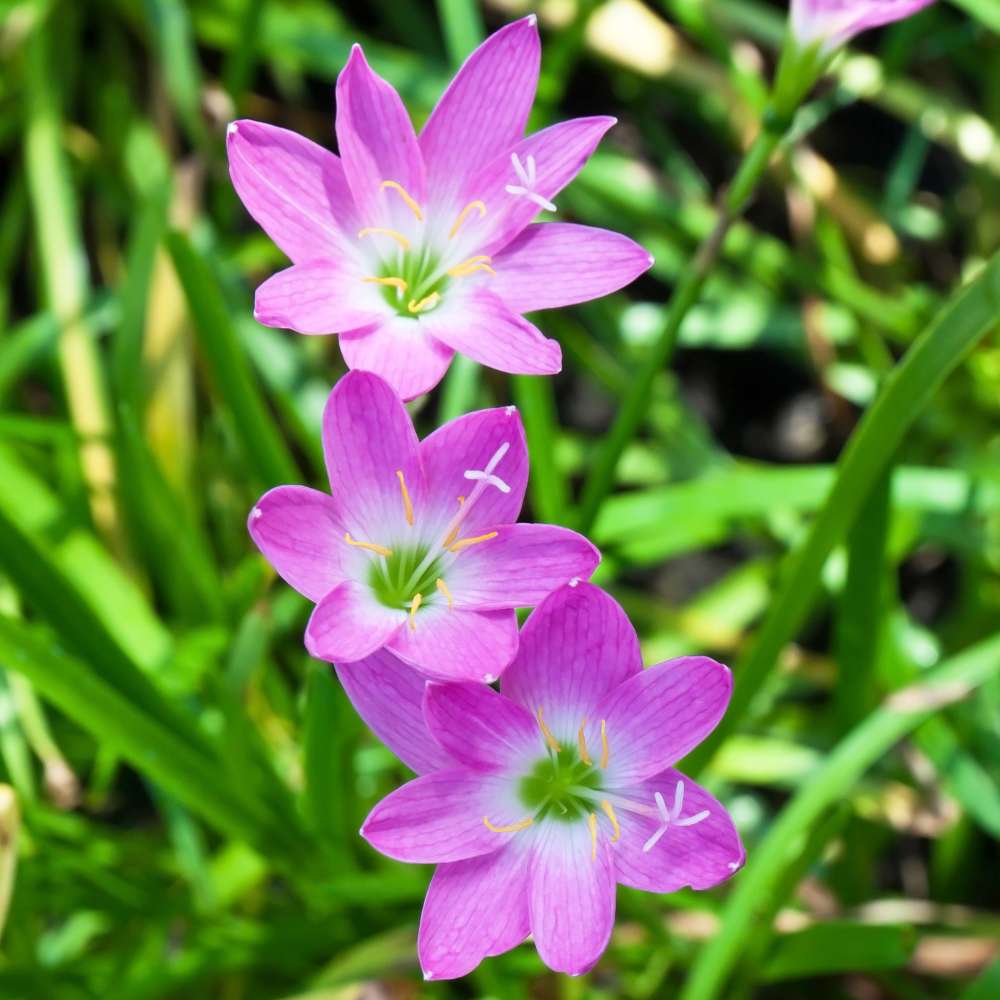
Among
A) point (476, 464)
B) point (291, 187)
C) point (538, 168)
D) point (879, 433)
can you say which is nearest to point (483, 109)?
point (538, 168)

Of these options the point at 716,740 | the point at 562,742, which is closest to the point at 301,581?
the point at 562,742

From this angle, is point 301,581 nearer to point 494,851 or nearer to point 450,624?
point 450,624

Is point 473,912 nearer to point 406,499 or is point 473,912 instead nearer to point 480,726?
point 480,726

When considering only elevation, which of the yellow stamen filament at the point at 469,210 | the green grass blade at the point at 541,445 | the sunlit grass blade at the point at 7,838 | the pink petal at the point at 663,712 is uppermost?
the green grass blade at the point at 541,445

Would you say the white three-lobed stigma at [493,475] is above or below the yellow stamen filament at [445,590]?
above

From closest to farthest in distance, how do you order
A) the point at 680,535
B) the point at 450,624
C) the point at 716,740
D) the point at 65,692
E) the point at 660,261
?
the point at 450,624 → the point at 65,692 → the point at 716,740 → the point at 680,535 → the point at 660,261

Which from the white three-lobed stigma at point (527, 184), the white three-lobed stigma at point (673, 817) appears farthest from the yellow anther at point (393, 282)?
the white three-lobed stigma at point (673, 817)

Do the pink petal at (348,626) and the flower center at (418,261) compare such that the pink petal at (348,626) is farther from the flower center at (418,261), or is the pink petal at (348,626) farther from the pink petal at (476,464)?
the flower center at (418,261)
